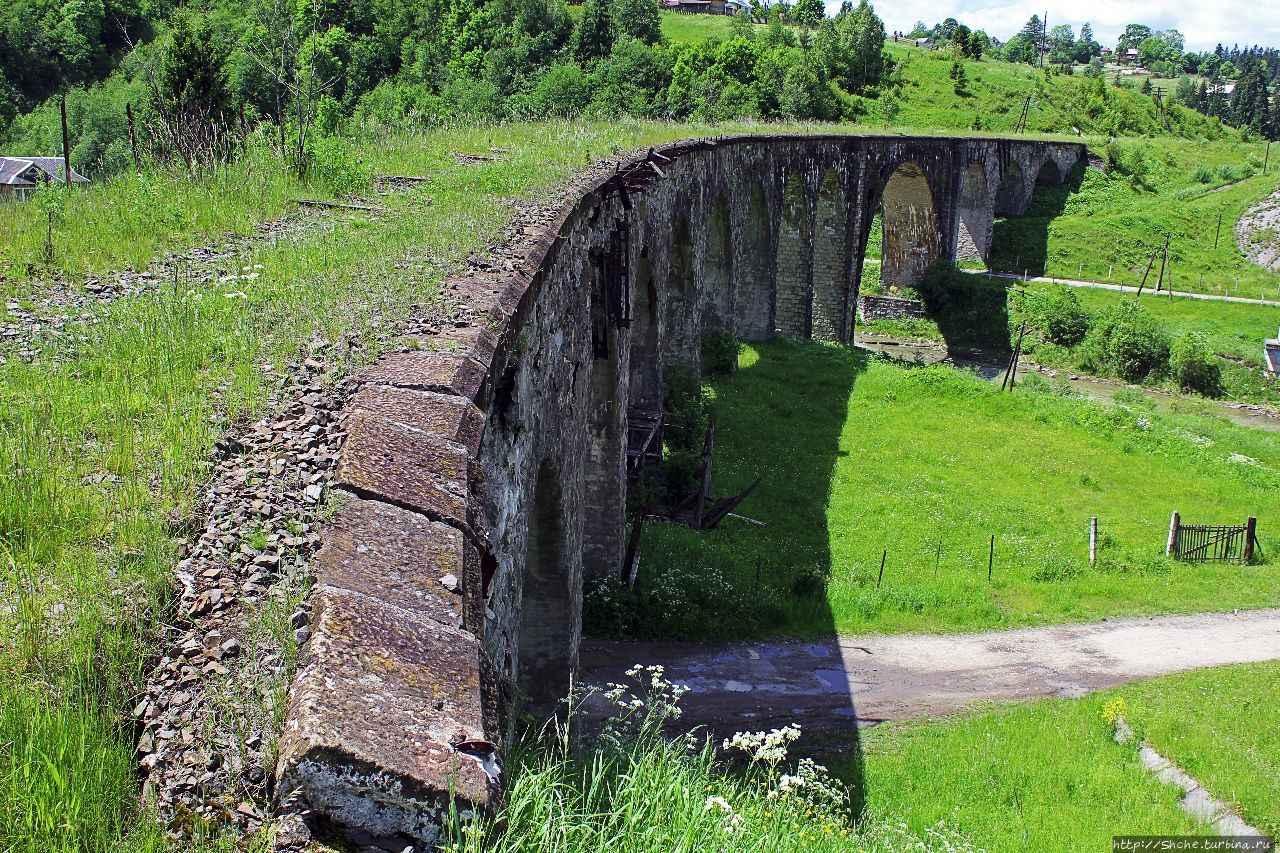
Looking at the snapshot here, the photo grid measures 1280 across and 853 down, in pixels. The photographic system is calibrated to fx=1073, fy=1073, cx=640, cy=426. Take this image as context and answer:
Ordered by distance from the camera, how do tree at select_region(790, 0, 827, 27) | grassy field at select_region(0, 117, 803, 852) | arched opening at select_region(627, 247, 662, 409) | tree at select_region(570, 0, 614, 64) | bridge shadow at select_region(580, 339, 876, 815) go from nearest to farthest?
grassy field at select_region(0, 117, 803, 852), bridge shadow at select_region(580, 339, 876, 815), arched opening at select_region(627, 247, 662, 409), tree at select_region(570, 0, 614, 64), tree at select_region(790, 0, 827, 27)

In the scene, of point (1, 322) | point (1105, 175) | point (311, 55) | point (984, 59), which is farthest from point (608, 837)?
point (984, 59)

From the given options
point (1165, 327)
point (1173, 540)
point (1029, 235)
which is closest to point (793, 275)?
point (1173, 540)

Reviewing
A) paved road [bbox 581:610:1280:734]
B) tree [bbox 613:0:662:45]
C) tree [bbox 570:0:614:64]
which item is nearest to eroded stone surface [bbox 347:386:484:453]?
paved road [bbox 581:610:1280:734]

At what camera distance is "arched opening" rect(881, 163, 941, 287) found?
127 feet

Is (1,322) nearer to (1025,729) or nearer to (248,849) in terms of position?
(248,849)

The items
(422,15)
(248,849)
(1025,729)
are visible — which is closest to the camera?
(248,849)

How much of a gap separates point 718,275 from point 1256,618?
13.0 m

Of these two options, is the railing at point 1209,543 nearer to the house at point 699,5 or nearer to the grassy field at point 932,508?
the grassy field at point 932,508

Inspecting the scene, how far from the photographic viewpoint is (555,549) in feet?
27.6

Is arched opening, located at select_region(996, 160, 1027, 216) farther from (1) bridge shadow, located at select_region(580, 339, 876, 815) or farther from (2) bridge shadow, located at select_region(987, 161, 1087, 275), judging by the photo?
(1) bridge shadow, located at select_region(580, 339, 876, 815)

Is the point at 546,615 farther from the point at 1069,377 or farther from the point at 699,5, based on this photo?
the point at 699,5

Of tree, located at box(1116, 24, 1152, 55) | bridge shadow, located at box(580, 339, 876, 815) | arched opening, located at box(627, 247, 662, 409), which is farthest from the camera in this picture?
tree, located at box(1116, 24, 1152, 55)

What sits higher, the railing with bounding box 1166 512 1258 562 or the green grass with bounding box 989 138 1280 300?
the green grass with bounding box 989 138 1280 300

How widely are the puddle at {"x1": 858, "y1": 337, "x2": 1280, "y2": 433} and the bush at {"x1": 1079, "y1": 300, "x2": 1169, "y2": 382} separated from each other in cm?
72
